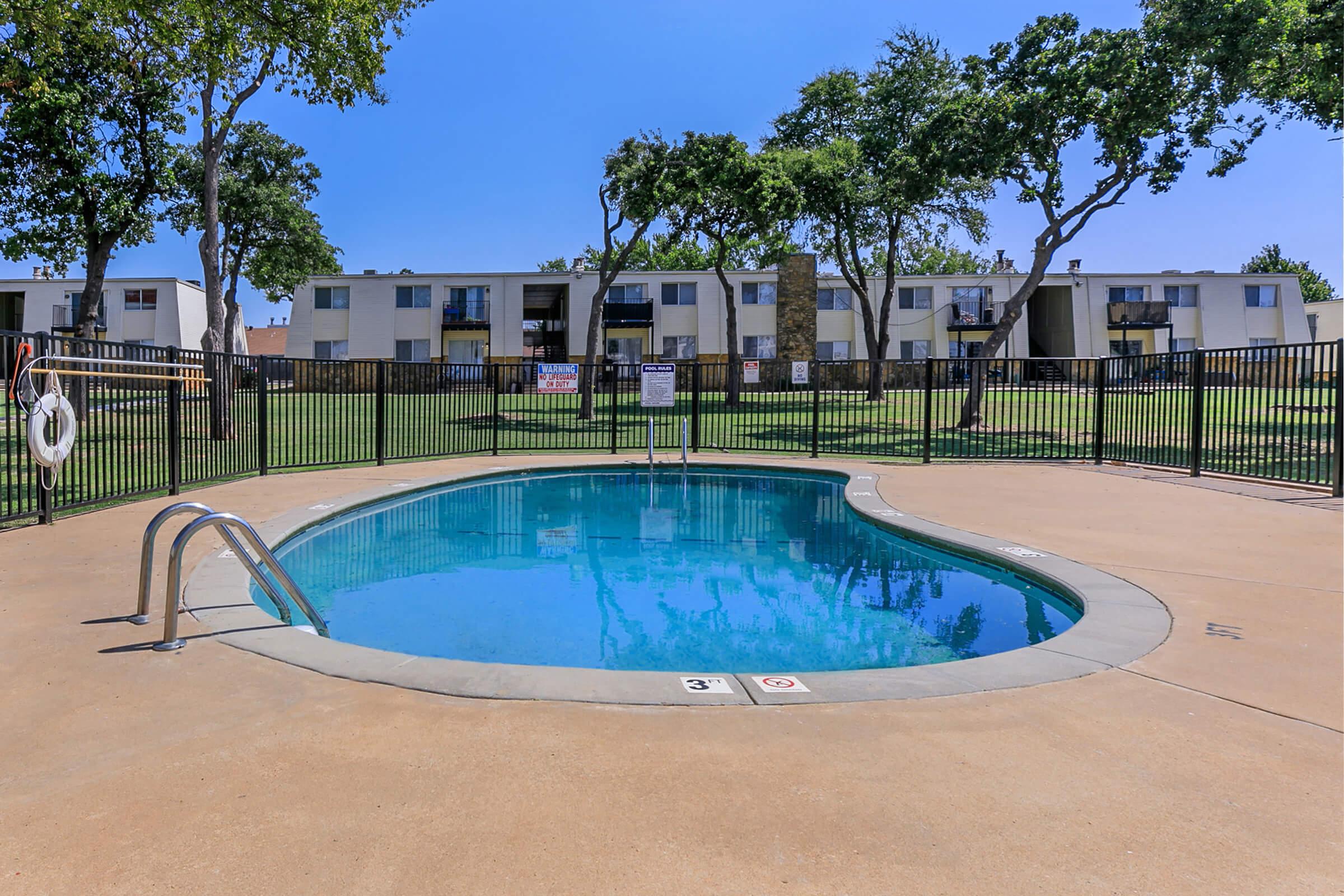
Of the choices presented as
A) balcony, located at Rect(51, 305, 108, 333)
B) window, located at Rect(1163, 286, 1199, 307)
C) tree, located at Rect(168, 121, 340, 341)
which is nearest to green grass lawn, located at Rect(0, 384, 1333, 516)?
tree, located at Rect(168, 121, 340, 341)

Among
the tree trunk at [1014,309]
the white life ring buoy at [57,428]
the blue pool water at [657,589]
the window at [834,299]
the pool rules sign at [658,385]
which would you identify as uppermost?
the window at [834,299]

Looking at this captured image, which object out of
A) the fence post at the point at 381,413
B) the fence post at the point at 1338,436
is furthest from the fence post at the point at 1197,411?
the fence post at the point at 381,413

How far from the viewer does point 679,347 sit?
45156mm

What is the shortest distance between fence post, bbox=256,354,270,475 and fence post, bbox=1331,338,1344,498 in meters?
14.6

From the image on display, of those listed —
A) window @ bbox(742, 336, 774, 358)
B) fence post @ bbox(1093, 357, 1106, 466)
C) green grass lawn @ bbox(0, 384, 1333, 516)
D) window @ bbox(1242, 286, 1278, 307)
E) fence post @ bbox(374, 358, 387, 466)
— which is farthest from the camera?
window @ bbox(1242, 286, 1278, 307)

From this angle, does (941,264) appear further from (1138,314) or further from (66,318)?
(66,318)

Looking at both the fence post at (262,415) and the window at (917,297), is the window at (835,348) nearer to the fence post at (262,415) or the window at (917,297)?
the window at (917,297)

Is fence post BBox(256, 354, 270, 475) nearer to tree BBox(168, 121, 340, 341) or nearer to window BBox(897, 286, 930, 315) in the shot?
tree BBox(168, 121, 340, 341)

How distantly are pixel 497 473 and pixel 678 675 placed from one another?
10.5m

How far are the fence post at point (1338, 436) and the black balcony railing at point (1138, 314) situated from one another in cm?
3892

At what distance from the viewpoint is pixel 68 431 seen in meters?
7.38

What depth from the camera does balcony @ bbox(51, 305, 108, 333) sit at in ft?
154

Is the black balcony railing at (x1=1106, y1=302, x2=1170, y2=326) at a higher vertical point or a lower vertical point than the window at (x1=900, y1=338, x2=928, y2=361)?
higher

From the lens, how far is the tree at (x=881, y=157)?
71.0 ft
